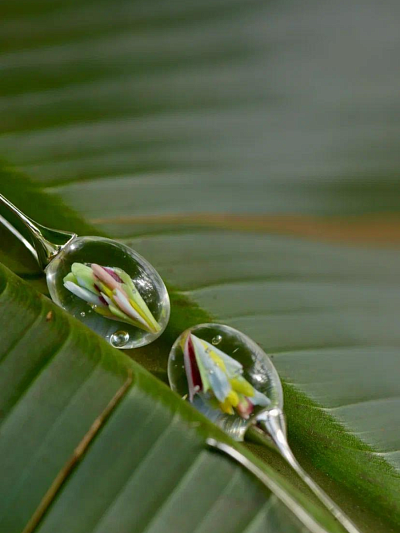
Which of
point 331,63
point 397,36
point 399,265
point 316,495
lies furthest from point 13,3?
point 316,495

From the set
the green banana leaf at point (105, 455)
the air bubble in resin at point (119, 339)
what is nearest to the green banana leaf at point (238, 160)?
the air bubble in resin at point (119, 339)

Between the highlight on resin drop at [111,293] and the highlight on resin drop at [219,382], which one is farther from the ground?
the highlight on resin drop at [111,293]

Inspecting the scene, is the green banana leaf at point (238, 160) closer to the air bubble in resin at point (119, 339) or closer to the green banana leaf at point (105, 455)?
the air bubble in resin at point (119, 339)

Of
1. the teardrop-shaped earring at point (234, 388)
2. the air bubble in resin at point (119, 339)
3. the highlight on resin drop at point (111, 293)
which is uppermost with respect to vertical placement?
the highlight on resin drop at point (111, 293)

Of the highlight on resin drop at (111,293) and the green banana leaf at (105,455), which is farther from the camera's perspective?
the highlight on resin drop at (111,293)

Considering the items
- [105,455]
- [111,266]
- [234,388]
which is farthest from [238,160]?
[105,455]

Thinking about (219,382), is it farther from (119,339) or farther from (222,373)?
(119,339)

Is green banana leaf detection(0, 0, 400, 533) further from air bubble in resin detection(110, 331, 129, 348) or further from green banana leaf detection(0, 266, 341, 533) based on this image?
green banana leaf detection(0, 266, 341, 533)
